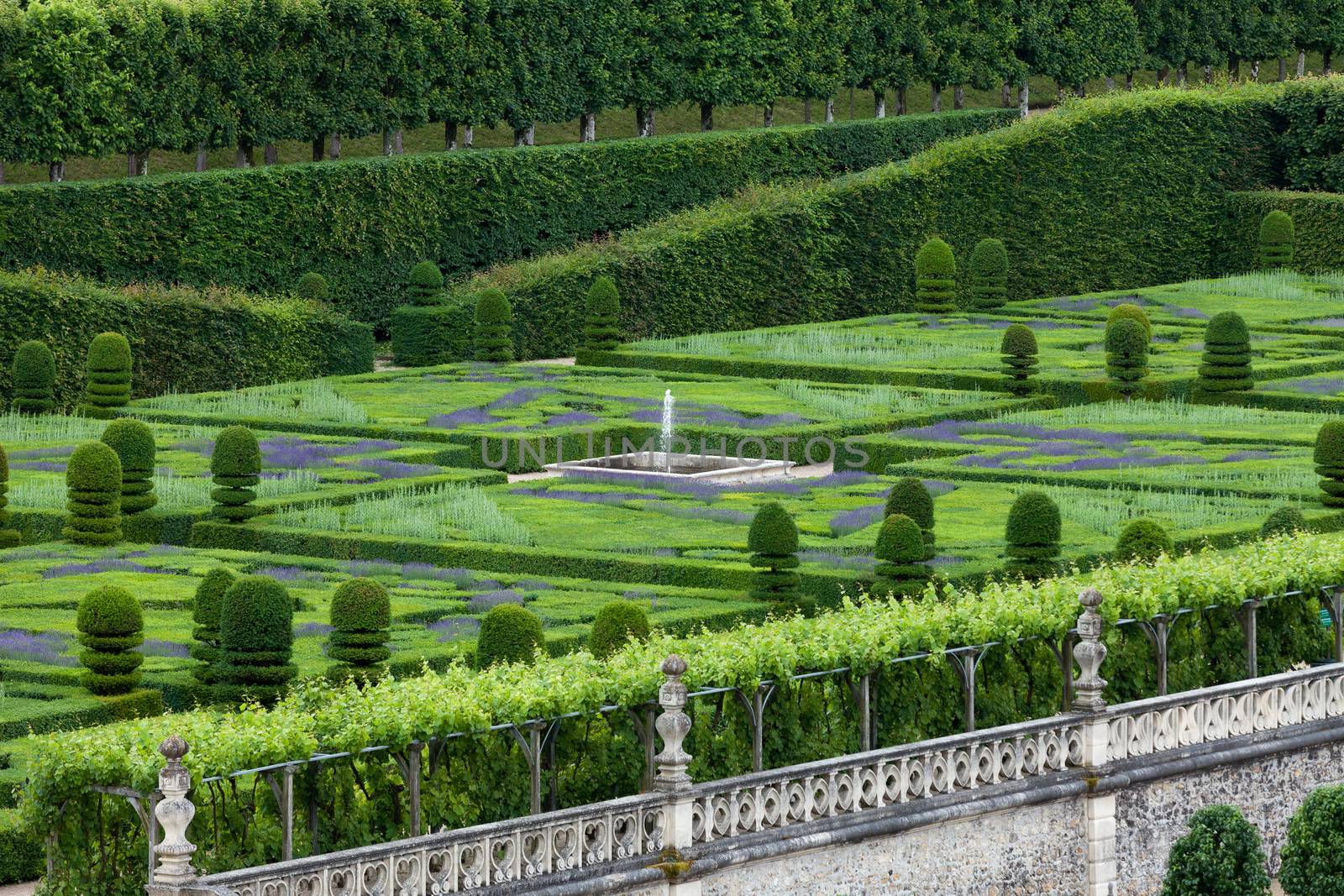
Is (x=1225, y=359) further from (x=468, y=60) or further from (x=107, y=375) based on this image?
(x=468, y=60)

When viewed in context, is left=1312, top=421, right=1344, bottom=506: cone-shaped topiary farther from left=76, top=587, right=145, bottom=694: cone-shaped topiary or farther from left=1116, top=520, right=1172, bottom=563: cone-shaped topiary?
left=76, top=587, right=145, bottom=694: cone-shaped topiary

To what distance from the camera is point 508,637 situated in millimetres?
25594

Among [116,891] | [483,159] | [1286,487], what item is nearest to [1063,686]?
[116,891]

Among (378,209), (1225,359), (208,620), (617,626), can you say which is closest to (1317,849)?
(617,626)

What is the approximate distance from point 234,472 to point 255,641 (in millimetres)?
10222

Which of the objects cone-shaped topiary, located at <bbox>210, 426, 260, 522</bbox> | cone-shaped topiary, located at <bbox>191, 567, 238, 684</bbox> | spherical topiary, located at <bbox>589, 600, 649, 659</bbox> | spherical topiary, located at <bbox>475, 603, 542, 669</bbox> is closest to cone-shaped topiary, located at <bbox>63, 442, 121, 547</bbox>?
cone-shaped topiary, located at <bbox>210, 426, 260, 522</bbox>

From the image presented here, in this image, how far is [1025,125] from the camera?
223 feet

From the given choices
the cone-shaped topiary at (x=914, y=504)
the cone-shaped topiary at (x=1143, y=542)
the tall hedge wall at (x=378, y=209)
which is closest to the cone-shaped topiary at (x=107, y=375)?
the tall hedge wall at (x=378, y=209)

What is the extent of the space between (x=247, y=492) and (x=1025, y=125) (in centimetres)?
3560

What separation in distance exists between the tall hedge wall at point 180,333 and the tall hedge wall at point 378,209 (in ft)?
5.38

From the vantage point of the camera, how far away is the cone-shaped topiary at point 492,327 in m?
53.5

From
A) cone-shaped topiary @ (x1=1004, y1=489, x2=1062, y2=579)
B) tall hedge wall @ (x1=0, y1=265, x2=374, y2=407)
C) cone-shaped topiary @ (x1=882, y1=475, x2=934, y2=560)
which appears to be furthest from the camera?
tall hedge wall @ (x1=0, y1=265, x2=374, y2=407)

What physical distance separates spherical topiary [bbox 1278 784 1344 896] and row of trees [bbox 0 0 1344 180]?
3502 centimetres

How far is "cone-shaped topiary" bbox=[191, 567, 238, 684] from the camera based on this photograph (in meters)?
27.1
